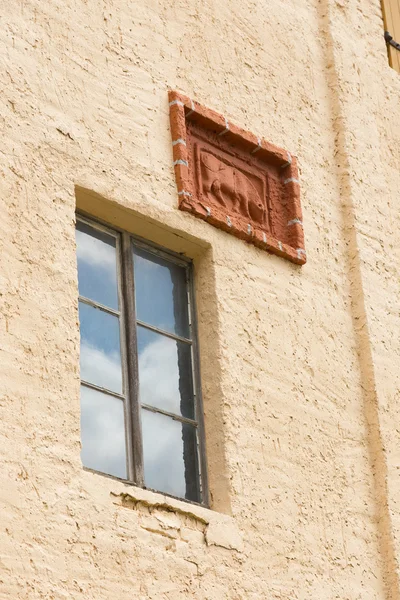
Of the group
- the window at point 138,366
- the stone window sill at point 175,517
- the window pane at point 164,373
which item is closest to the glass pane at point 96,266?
the window at point 138,366

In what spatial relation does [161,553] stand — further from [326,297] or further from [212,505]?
[326,297]

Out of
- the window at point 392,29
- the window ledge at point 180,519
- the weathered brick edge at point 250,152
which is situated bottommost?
the window ledge at point 180,519

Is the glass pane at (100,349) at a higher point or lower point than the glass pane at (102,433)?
higher

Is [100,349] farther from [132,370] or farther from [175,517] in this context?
[175,517]

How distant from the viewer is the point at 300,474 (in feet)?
25.3

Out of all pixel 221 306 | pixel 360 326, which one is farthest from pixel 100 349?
pixel 360 326

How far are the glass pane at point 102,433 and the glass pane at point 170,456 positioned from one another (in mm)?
153

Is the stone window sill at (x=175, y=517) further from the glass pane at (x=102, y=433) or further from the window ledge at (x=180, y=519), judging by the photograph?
the glass pane at (x=102, y=433)

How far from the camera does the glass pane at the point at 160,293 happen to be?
777cm

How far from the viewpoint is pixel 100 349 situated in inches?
292

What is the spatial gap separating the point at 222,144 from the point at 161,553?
2.35m

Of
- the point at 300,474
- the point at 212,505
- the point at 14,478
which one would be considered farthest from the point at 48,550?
the point at 300,474

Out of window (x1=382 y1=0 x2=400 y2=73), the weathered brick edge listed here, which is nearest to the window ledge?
the weathered brick edge

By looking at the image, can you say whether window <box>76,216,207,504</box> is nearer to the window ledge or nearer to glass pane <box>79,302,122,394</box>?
glass pane <box>79,302,122,394</box>
